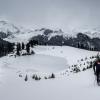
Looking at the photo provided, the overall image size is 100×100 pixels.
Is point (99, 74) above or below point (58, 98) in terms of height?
above

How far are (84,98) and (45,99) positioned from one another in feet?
9.06

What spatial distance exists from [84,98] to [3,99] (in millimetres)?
6151

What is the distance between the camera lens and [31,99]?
1661cm

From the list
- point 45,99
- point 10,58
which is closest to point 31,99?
point 45,99

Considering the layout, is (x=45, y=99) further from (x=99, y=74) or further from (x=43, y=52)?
(x=43, y=52)

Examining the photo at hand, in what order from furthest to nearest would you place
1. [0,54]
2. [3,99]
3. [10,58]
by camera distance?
[0,54]
[10,58]
[3,99]

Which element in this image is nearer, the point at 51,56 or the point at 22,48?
the point at 51,56

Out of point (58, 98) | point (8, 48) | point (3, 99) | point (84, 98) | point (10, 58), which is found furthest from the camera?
point (8, 48)

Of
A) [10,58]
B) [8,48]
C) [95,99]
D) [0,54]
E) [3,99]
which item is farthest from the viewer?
[8,48]

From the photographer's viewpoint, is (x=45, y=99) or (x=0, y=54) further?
(x=0, y=54)

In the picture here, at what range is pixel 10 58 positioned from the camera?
148 m

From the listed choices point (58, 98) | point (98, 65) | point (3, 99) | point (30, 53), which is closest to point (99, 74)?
point (98, 65)

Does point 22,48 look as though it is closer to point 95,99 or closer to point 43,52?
point 43,52

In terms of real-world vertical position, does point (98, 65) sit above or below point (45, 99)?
above
